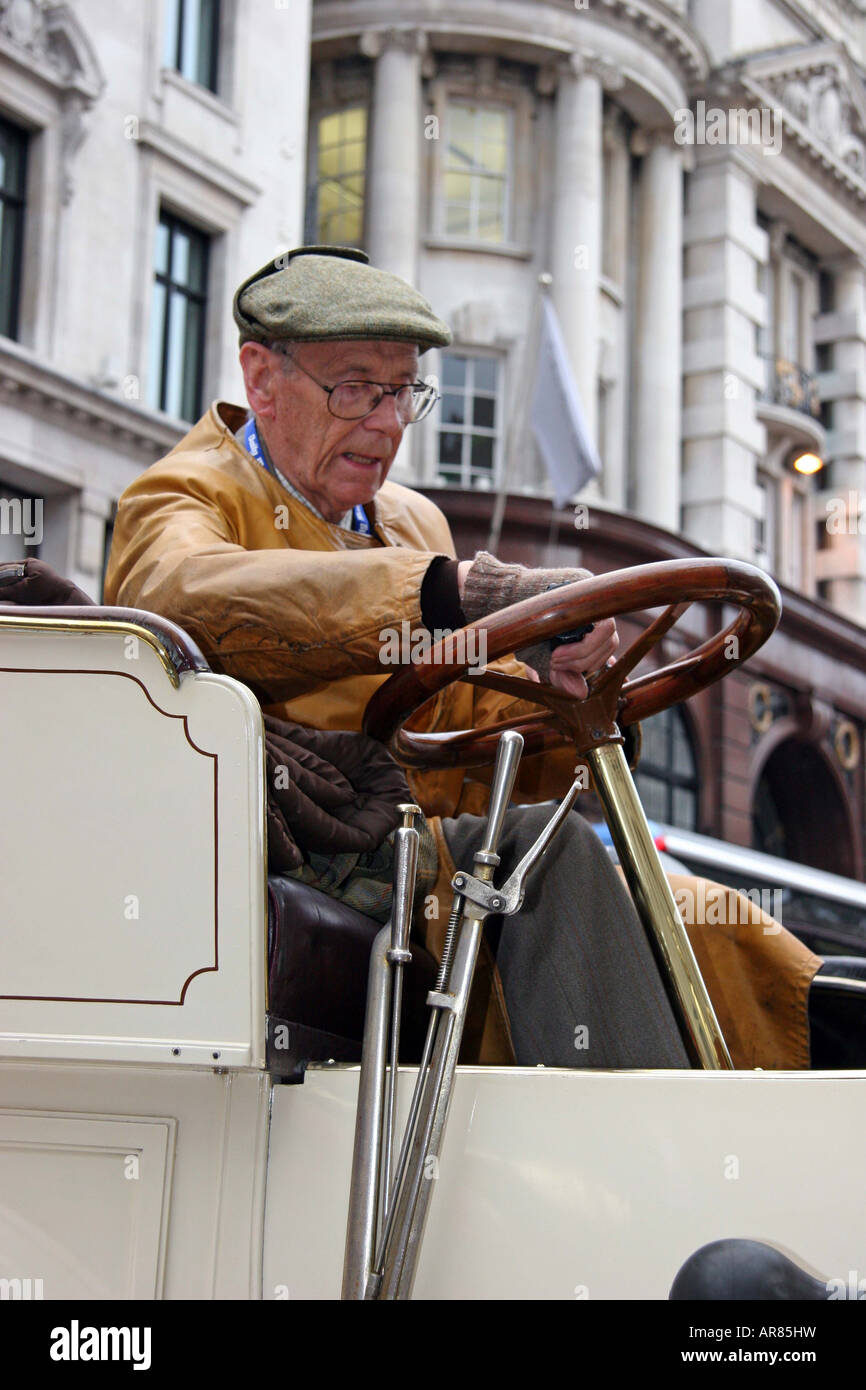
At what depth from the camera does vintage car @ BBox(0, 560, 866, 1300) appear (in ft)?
5.08

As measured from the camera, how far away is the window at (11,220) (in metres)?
12.4

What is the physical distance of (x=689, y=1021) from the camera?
1865 mm

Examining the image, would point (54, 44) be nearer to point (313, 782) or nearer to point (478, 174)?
point (478, 174)

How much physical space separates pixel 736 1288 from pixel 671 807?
16459mm

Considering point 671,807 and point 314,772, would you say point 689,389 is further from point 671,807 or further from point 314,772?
point 314,772

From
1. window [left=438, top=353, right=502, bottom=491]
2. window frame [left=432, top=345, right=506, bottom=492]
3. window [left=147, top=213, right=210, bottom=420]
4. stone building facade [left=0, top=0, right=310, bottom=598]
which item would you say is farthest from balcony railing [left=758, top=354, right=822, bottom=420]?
window [left=147, top=213, right=210, bottom=420]

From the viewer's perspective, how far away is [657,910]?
191cm

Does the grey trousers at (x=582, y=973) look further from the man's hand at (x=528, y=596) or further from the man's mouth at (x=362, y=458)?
the man's mouth at (x=362, y=458)

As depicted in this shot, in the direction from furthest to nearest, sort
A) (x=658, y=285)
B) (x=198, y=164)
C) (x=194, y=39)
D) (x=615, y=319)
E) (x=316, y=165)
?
1. (x=658, y=285)
2. (x=615, y=319)
3. (x=316, y=165)
4. (x=194, y=39)
5. (x=198, y=164)

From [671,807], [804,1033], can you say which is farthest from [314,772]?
[671,807]

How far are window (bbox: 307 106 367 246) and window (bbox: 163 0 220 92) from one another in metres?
4.13

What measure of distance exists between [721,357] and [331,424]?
1870 cm

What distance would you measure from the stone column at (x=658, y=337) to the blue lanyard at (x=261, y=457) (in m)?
16.8

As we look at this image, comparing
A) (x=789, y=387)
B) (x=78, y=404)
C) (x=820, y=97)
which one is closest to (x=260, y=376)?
(x=78, y=404)
